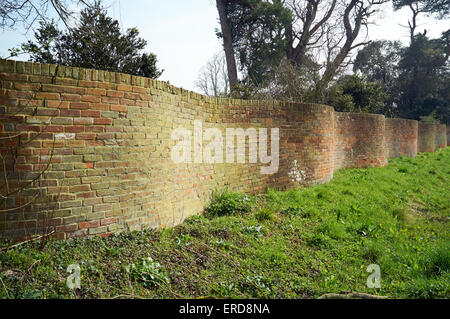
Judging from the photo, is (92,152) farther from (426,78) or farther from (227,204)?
(426,78)

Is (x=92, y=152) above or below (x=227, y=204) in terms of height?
above

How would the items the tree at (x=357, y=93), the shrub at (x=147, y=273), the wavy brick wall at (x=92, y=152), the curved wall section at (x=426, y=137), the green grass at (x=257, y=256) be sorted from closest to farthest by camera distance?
the green grass at (x=257, y=256) < the shrub at (x=147, y=273) < the wavy brick wall at (x=92, y=152) < the tree at (x=357, y=93) < the curved wall section at (x=426, y=137)

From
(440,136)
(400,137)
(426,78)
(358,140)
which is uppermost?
(426,78)

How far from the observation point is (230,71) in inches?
648

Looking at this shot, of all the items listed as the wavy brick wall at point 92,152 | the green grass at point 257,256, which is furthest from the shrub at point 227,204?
the wavy brick wall at point 92,152

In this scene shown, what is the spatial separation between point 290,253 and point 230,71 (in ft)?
45.1

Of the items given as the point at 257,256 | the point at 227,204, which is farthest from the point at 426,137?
the point at 257,256

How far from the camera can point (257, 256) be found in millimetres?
4035

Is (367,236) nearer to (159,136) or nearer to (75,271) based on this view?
(159,136)

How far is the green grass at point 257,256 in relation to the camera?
298cm

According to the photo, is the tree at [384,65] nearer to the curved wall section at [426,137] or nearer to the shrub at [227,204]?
the curved wall section at [426,137]
